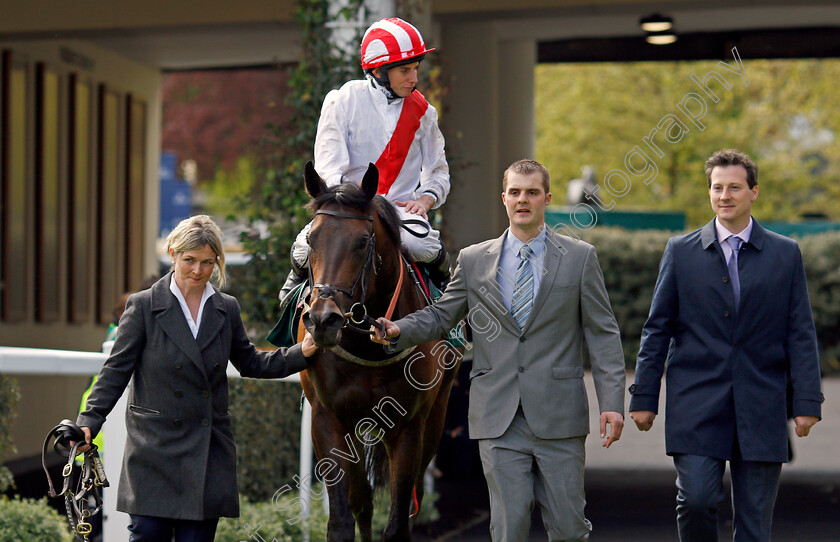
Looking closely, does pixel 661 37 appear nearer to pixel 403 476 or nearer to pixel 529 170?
pixel 529 170

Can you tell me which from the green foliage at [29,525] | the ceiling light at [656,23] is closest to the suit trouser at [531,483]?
the green foliage at [29,525]

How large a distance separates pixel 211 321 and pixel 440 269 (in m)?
1.38

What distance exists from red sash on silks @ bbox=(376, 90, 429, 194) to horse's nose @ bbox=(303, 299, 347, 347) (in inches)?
45.7

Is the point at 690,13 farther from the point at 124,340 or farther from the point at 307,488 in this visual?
the point at 124,340

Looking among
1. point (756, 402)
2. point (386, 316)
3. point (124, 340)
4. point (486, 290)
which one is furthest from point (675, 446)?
point (124, 340)

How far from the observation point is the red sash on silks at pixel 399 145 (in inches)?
198

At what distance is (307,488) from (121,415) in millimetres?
1484

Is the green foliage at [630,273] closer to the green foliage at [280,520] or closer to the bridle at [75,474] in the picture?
the green foliage at [280,520]

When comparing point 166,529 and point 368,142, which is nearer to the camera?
point 166,529

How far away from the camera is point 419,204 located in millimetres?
4980

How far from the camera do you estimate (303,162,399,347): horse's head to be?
3973 mm

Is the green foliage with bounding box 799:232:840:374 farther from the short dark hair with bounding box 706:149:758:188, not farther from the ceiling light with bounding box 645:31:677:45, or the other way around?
the short dark hair with bounding box 706:149:758:188

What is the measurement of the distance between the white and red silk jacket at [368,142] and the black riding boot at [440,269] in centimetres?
25

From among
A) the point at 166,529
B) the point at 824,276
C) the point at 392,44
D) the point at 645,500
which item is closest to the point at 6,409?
the point at 166,529
